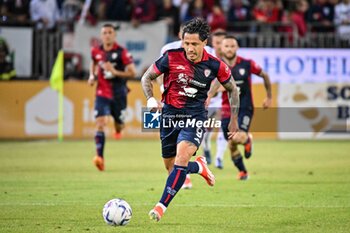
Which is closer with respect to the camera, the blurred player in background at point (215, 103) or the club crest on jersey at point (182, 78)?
the club crest on jersey at point (182, 78)

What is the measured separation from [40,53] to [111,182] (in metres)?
10.7

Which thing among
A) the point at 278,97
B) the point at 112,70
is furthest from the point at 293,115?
the point at 112,70

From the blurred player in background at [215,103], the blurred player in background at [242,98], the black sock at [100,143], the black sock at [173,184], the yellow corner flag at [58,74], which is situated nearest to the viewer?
the black sock at [173,184]

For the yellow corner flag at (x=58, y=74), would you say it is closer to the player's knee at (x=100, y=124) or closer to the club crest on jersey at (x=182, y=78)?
the player's knee at (x=100, y=124)

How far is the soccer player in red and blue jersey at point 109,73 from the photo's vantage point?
16.6m

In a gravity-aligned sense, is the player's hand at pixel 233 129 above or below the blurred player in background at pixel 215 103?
above

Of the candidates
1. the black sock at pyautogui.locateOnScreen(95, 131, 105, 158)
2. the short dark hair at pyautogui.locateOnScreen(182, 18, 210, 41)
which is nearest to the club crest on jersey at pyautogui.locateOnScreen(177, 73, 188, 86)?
the short dark hair at pyautogui.locateOnScreen(182, 18, 210, 41)

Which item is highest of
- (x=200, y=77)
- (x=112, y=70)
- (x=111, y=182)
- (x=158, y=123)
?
(x=200, y=77)

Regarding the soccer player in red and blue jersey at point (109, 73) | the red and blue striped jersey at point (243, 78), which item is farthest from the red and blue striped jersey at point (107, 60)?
the red and blue striped jersey at point (243, 78)

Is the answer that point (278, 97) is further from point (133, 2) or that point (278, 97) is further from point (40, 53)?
point (40, 53)

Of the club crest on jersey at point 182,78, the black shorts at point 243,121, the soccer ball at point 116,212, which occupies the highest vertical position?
the club crest on jersey at point 182,78

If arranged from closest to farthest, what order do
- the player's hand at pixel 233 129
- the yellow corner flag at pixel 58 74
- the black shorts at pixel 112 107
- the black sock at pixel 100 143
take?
the player's hand at pixel 233 129 < the black sock at pixel 100 143 < the black shorts at pixel 112 107 < the yellow corner flag at pixel 58 74

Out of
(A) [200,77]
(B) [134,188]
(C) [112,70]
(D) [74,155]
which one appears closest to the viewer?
(A) [200,77]

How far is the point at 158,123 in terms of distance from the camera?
1039 centimetres
